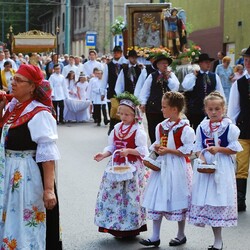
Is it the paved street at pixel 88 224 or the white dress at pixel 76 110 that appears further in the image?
the white dress at pixel 76 110

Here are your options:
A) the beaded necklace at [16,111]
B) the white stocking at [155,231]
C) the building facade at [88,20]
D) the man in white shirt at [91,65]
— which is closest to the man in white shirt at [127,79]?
the white stocking at [155,231]

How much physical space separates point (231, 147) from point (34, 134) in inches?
95.9

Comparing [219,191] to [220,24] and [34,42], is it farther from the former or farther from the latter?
[220,24]

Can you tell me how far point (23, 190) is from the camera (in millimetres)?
5613

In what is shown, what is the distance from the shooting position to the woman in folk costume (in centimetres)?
557

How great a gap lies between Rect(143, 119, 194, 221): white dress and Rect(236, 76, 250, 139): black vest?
186cm

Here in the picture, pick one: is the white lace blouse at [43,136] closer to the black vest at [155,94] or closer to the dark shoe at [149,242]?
the dark shoe at [149,242]

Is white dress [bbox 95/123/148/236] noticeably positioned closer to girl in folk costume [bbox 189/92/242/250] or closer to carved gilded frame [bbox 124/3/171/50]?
girl in folk costume [bbox 189/92/242/250]

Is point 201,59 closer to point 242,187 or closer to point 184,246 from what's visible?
point 242,187

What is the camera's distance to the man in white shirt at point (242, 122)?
895 cm

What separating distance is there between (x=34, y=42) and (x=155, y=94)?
26.2 meters

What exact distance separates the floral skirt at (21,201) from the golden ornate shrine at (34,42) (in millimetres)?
31544

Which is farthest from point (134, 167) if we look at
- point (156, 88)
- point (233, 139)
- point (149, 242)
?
point (156, 88)

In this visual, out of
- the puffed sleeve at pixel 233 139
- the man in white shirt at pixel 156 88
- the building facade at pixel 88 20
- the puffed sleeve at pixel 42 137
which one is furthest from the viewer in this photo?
the building facade at pixel 88 20
